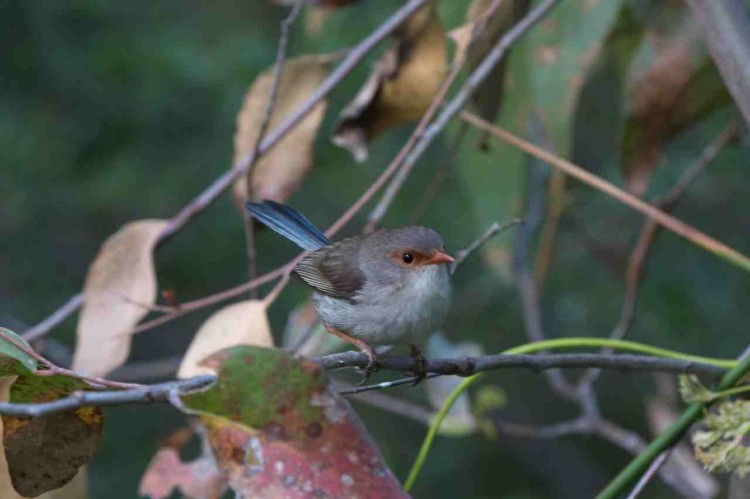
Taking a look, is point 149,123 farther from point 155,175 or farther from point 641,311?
point 641,311

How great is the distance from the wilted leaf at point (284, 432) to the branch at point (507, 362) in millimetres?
222

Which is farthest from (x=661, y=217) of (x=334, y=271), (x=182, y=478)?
(x=182, y=478)

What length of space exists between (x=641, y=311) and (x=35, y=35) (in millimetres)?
4916

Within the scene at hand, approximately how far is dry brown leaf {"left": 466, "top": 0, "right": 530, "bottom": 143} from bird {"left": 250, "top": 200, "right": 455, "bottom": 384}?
2.04 ft

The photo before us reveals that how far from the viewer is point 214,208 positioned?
8.20 metres

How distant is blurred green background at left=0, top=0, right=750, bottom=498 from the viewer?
7.22m

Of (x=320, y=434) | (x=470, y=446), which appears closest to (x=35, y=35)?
(x=470, y=446)

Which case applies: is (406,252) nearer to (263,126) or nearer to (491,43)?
(263,126)

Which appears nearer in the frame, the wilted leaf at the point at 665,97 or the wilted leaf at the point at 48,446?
the wilted leaf at the point at 48,446

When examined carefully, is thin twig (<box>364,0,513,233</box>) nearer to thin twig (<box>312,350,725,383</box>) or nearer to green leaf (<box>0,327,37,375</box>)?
thin twig (<box>312,350,725,383</box>)

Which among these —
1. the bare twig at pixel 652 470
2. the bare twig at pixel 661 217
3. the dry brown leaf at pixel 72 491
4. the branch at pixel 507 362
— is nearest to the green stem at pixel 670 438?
the bare twig at pixel 652 470

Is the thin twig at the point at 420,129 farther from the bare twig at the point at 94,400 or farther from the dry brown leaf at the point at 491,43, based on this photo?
the bare twig at the point at 94,400

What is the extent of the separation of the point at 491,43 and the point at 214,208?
4730mm

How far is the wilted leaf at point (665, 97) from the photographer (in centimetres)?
380
